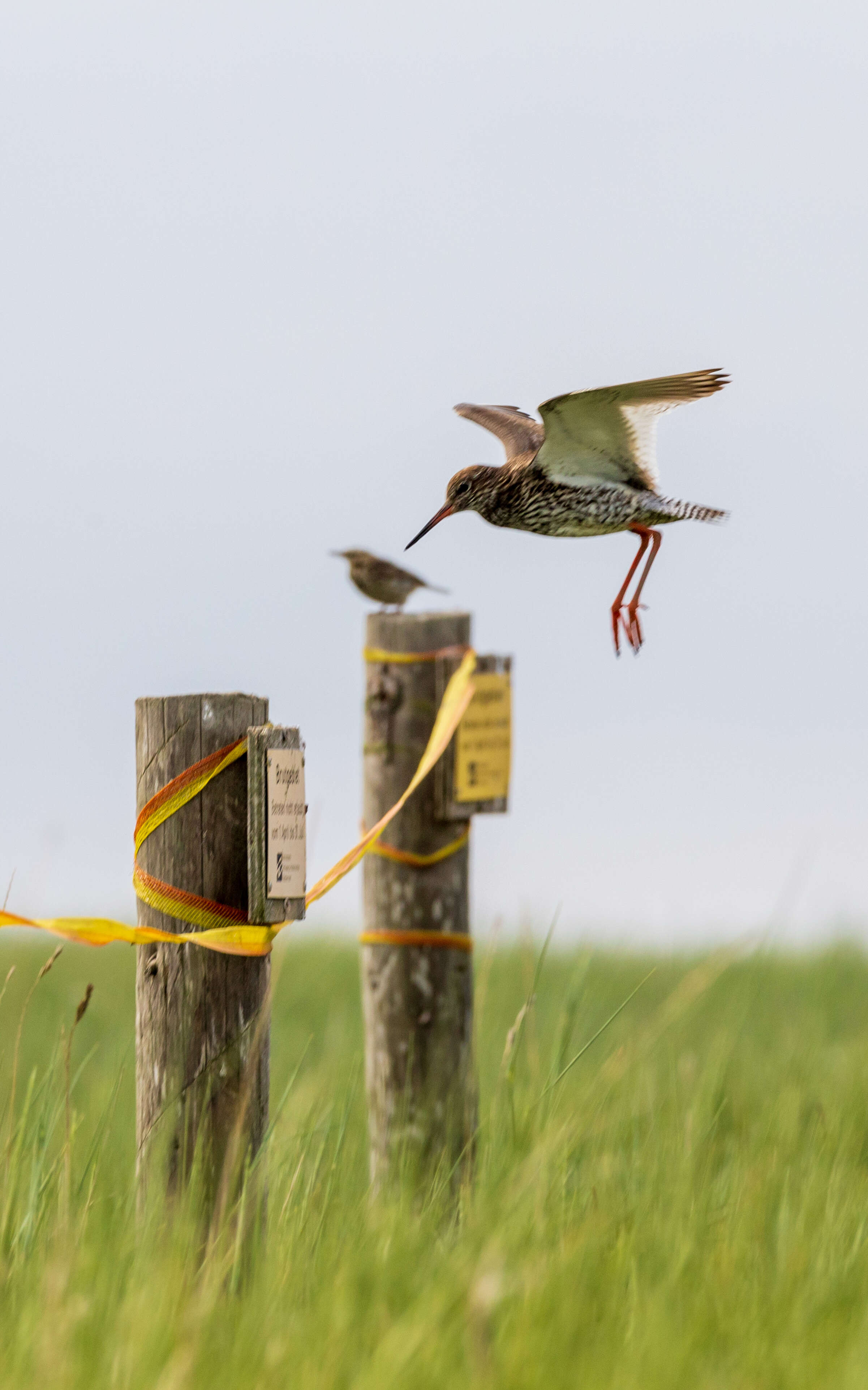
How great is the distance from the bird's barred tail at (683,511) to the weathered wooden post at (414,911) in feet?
6.64

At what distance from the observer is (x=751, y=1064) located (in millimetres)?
7863

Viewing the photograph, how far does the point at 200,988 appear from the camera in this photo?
332cm

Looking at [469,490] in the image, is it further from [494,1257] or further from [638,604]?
[494,1257]

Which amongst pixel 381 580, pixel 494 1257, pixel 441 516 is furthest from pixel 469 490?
pixel 381 580

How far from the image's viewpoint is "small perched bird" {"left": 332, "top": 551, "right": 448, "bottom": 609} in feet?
Answer: 24.6

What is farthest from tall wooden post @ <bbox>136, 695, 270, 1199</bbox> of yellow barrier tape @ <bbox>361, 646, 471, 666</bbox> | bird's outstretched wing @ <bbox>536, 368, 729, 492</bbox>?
yellow barrier tape @ <bbox>361, 646, 471, 666</bbox>

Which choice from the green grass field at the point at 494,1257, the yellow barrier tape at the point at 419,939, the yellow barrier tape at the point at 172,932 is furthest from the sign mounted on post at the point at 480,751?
the yellow barrier tape at the point at 172,932

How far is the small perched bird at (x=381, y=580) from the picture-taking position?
751cm

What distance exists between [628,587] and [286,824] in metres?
1.05

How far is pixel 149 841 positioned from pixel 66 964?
8.49m

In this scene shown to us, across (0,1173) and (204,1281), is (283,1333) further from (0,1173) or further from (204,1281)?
(0,1173)

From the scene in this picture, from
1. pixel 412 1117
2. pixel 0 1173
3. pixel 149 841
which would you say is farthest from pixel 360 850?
pixel 412 1117

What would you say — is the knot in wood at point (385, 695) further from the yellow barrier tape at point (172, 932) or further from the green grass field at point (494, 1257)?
the yellow barrier tape at point (172, 932)

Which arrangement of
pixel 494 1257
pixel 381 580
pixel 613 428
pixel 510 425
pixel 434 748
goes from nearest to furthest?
pixel 494 1257
pixel 613 428
pixel 510 425
pixel 434 748
pixel 381 580
